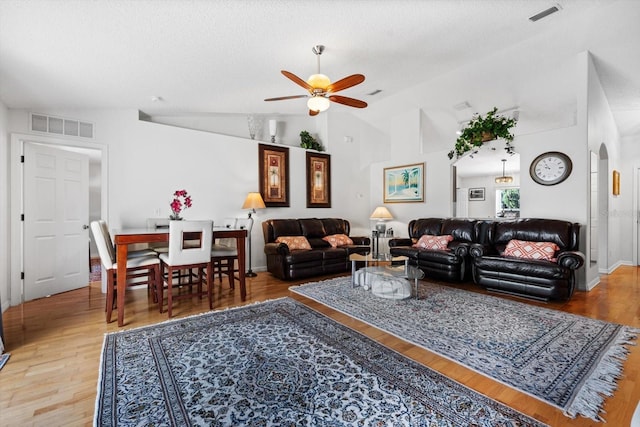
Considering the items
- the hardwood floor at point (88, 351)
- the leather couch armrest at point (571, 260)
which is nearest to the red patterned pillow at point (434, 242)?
the hardwood floor at point (88, 351)

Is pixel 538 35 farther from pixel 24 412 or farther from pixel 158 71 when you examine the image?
pixel 24 412

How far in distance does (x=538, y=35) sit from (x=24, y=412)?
5.96m

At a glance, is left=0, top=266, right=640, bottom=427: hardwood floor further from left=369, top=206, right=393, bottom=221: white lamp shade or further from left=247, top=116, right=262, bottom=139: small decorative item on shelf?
left=247, top=116, right=262, bottom=139: small decorative item on shelf

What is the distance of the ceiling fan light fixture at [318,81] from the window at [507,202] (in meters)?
4.15

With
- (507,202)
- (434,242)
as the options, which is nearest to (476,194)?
(507,202)

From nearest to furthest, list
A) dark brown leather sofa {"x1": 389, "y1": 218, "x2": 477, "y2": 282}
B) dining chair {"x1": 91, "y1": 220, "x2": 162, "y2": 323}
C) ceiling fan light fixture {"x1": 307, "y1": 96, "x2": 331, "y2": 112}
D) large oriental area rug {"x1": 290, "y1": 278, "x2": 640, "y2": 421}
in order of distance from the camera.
Answer: large oriental area rug {"x1": 290, "y1": 278, "x2": 640, "y2": 421} < dining chair {"x1": 91, "y1": 220, "x2": 162, "y2": 323} < ceiling fan light fixture {"x1": 307, "y1": 96, "x2": 331, "y2": 112} < dark brown leather sofa {"x1": 389, "y1": 218, "x2": 477, "y2": 282}

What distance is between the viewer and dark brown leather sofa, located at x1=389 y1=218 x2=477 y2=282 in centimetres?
434

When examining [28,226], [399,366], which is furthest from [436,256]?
[28,226]

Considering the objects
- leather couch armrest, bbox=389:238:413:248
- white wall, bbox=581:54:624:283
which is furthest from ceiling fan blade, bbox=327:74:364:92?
white wall, bbox=581:54:624:283

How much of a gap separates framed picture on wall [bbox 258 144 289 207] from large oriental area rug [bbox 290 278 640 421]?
257 cm

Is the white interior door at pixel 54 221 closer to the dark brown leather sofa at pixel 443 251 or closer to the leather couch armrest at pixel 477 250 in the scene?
the dark brown leather sofa at pixel 443 251

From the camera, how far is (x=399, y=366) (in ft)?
6.68

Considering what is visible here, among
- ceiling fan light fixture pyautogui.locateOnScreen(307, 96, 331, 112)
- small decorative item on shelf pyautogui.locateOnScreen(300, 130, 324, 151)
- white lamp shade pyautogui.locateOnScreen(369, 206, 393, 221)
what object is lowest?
white lamp shade pyautogui.locateOnScreen(369, 206, 393, 221)

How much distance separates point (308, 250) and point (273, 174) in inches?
71.9
